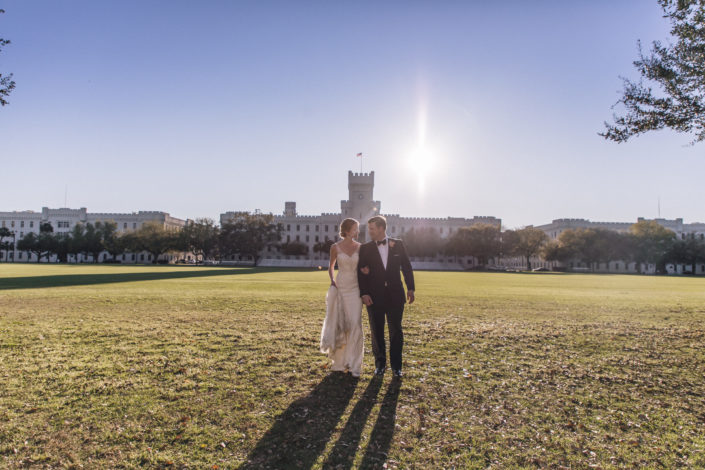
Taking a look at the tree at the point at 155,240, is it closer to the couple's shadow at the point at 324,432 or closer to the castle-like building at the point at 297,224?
the castle-like building at the point at 297,224

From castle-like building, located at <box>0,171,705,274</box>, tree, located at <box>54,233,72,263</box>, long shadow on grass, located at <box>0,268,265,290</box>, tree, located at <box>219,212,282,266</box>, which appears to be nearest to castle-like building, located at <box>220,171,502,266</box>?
castle-like building, located at <box>0,171,705,274</box>

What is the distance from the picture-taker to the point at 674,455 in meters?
4.59

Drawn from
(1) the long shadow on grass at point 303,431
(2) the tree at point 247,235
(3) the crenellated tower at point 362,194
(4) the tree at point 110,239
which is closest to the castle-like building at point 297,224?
(3) the crenellated tower at point 362,194

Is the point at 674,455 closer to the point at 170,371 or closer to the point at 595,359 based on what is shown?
the point at 595,359

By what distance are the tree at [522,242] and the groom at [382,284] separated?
4033 inches

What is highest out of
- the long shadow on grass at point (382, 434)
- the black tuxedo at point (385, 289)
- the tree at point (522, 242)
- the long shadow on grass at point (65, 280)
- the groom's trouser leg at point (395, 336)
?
the tree at point (522, 242)

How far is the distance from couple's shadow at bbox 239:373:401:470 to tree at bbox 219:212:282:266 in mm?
92595

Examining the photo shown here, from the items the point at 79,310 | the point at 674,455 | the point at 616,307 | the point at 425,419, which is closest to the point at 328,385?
the point at 425,419

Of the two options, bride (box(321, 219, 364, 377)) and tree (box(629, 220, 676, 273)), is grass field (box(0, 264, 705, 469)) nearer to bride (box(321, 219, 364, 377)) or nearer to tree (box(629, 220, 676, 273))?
bride (box(321, 219, 364, 377))

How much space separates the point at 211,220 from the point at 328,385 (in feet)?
354

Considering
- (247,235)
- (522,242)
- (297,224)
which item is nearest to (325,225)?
(297,224)

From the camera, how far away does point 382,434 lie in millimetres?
5000

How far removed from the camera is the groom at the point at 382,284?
7.27 m

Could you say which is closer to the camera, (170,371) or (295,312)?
(170,371)
